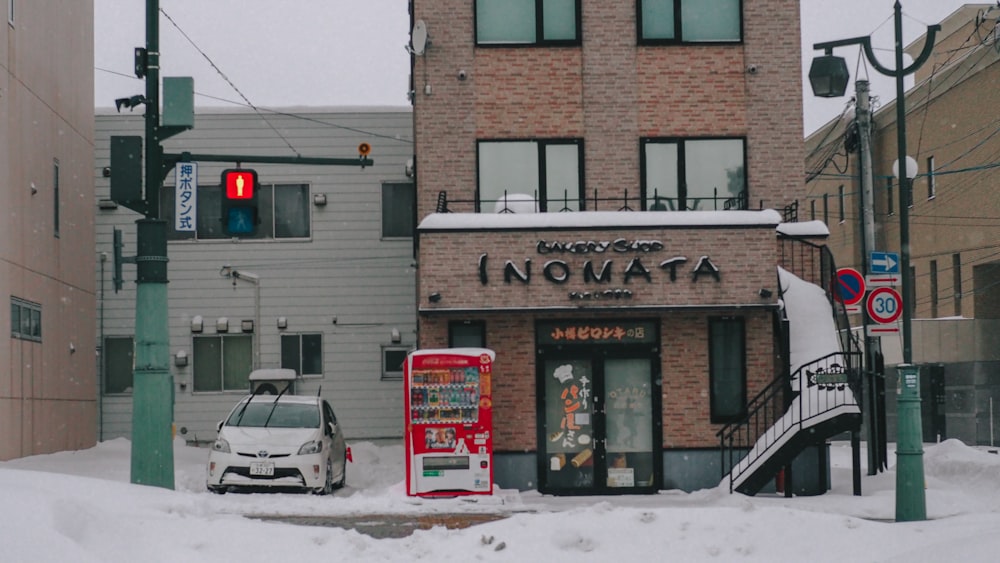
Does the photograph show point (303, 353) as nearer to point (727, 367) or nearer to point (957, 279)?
point (727, 367)

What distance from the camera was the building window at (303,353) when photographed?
1252 inches

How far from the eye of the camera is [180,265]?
31969mm

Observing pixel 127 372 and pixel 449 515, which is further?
pixel 127 372

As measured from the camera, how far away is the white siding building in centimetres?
3172

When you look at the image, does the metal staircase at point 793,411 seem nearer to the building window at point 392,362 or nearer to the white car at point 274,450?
the white car at point 274,450

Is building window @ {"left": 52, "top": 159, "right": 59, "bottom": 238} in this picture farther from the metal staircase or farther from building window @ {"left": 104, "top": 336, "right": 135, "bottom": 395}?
the metal staircase

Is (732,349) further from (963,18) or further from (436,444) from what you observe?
(963,18)

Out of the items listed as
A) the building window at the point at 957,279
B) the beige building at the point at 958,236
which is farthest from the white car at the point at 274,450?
the building window at the point at 957,279

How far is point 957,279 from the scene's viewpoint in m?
43.2

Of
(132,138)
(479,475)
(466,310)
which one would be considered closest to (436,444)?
(479,475)

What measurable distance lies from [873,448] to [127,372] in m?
18.8

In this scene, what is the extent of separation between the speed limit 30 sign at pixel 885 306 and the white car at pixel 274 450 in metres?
9.00

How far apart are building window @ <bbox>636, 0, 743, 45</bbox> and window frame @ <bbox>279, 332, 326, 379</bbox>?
43.7 feet

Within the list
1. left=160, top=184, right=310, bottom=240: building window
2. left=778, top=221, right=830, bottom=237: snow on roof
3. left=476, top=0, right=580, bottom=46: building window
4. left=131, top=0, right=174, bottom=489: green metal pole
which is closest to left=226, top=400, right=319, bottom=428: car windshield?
left=131, top=0, right=174, bottom=489: green metal pole
